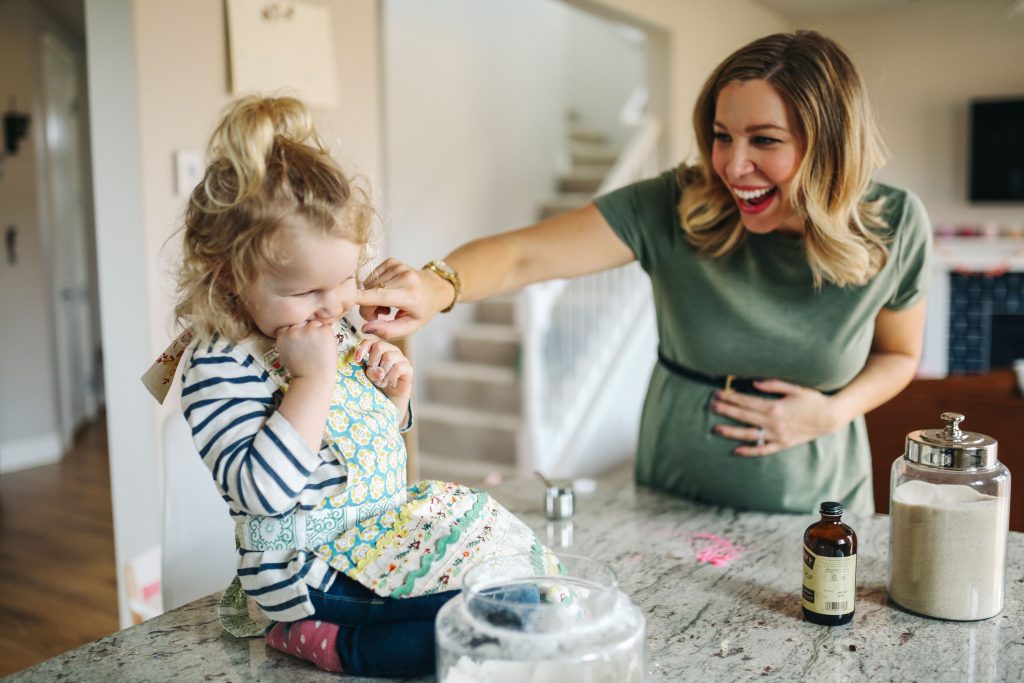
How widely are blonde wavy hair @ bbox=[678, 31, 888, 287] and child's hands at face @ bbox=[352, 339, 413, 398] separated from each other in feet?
2.31

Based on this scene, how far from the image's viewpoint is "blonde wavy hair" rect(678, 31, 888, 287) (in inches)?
54.1

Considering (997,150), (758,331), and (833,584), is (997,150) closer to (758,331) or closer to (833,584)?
(758,331)

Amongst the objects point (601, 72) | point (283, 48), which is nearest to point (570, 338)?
point (283, 48)

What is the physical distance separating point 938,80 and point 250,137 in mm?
7695

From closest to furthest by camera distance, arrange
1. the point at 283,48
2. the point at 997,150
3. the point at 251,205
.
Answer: the point at 251,205 → the point at 283,48 → the point at 997,150

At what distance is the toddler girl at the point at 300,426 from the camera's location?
85cm

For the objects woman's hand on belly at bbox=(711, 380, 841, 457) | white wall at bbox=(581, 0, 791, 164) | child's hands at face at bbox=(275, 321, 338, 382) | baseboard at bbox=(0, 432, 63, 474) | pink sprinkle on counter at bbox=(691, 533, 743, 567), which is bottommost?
baseboard at bbox=(0, 432, 63, 474)

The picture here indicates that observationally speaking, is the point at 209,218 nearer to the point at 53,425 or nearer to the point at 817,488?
the point at 817,488

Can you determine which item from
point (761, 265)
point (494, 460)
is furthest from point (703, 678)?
point (494, 460)

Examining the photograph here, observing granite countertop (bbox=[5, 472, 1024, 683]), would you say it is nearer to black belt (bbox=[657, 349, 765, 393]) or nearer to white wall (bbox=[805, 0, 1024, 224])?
black belt (bbox=[657, 349, 765, 393])

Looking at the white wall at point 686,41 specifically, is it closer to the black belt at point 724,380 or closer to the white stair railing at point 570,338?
the white stair railing at point 570,338

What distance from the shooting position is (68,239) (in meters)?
6.45

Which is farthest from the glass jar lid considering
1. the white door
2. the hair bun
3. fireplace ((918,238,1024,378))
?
fireplace ((918,238,1024,378))

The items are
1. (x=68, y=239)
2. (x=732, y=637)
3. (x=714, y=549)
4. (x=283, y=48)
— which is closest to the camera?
(x=732, y=637)
